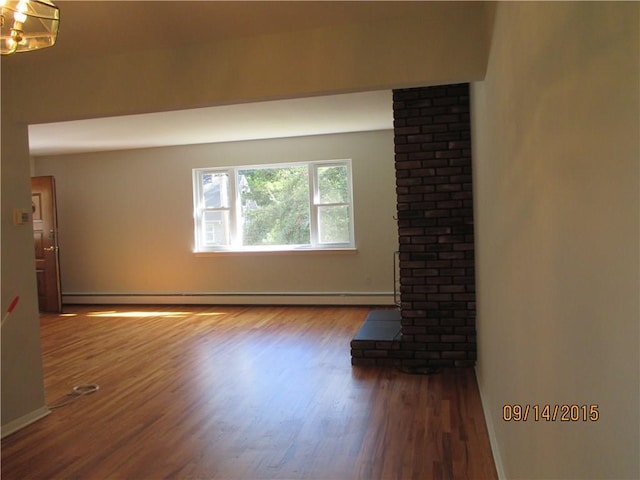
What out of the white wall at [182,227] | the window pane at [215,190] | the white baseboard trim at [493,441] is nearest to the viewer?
the white baseboard trim at [493,441]

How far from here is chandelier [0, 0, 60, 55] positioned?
4.83 feet

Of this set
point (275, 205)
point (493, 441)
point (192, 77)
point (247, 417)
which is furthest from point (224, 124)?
point (493, 441)

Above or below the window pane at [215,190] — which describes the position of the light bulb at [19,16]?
above

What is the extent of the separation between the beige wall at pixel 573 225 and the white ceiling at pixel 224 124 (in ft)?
9.84

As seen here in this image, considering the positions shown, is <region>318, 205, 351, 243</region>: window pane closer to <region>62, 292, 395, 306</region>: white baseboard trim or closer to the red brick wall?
<region>62, 292, 395, 306</region>: white baseboard trim

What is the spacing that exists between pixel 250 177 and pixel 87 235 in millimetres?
2804

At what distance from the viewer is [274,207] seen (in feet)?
22.0

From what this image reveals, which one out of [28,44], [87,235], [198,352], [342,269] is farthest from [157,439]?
[87,235]

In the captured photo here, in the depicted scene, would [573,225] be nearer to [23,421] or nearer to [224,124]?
[23,421]

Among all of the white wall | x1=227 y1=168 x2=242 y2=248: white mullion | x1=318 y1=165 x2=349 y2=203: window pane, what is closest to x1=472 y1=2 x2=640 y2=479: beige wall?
the white wall

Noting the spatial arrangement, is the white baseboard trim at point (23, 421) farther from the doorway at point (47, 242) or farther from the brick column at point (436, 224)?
the doorway at point (47, 242)

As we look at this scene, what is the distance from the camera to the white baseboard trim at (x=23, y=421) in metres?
2.82

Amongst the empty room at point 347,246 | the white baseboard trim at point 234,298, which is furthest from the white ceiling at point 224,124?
the white baseboard trim at point 234,298

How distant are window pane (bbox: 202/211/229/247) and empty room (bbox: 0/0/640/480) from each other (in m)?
0.10
